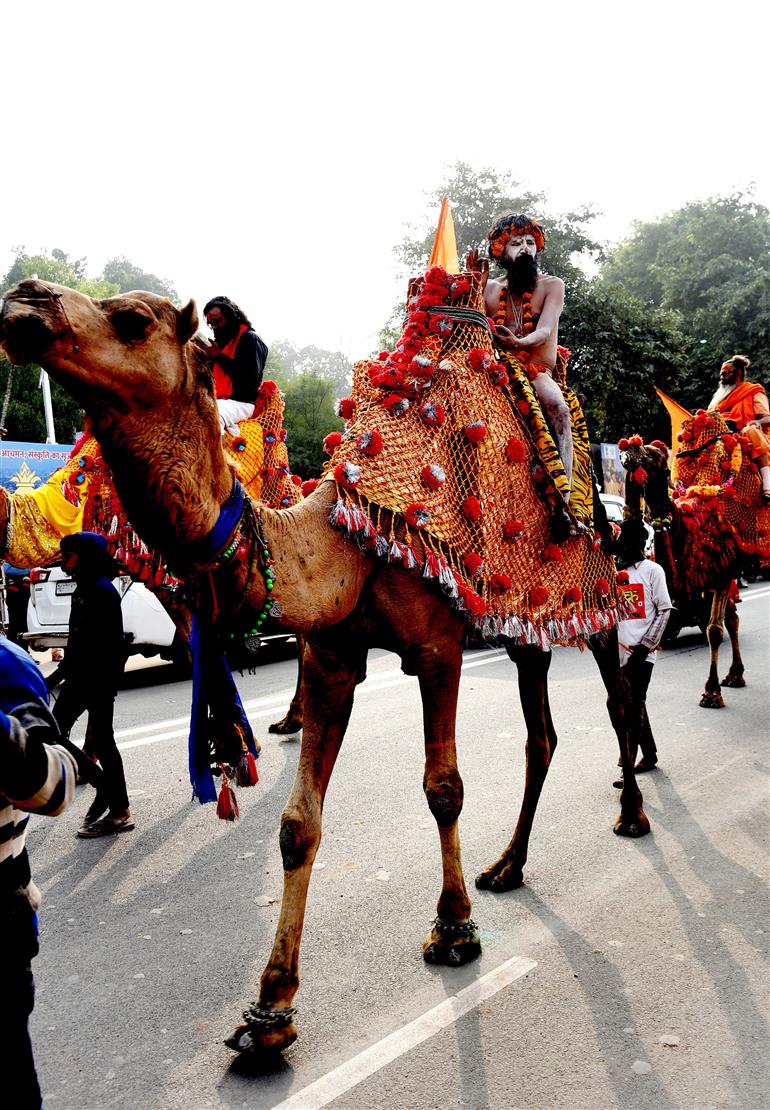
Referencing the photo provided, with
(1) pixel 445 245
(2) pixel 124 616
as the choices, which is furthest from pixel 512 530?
(2) pixel 124 616

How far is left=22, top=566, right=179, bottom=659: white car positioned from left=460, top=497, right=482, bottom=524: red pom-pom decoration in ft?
20.5

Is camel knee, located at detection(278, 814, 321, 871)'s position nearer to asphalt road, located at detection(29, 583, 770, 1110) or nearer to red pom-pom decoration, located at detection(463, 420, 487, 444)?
asphalt road, located at detection(29, 583, 770, 1110)

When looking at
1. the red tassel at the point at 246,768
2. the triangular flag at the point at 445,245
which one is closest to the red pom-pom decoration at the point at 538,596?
the red tassel at the point at 246,768

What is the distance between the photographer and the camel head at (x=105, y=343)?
→ 2215mm

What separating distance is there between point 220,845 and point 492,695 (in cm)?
429

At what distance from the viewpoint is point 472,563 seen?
3645 mm

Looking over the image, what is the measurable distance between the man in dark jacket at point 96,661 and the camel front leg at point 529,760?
2215mm

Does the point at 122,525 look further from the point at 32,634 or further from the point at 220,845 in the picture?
the point at 32,634

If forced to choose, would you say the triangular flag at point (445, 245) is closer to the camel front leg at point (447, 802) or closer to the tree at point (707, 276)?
the camel front leg at point (447, 802)

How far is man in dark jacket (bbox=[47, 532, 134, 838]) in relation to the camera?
17.5ft

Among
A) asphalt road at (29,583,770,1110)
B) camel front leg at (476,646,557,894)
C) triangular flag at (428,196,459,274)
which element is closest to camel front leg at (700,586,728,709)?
asphalt road at (29,583,770,1110)

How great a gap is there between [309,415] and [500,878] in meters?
29.8

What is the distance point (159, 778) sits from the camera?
6270mm

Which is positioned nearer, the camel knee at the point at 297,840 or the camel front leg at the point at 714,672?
the camel knee at the point at 297,840
